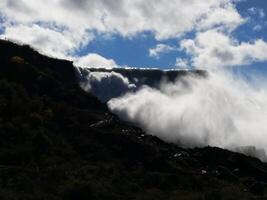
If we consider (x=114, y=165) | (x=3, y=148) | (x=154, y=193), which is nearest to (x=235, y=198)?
(x=154, y=193)

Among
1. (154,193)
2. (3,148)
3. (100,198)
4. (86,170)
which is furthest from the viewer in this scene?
(3,148)

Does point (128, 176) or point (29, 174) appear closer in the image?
point (29, 174)

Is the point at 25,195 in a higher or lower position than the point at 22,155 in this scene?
lower

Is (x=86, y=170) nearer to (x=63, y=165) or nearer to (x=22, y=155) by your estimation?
(x=63, y=165)

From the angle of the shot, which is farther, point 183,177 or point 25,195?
point 183,177

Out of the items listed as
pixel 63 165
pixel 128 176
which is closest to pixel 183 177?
pixel 128 176

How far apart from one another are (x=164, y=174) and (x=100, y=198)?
45042 millimetres

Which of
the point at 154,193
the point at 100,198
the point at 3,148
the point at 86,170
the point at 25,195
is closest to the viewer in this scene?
the point at 25,195

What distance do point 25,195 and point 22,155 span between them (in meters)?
50.1

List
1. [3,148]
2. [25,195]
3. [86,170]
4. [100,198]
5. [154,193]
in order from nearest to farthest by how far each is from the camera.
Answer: [25,195] → [100,198] → [154,193] → [86,170] → [3,148]

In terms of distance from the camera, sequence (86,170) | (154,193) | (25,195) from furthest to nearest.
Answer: (86,170) < (154,193) < (25,195)

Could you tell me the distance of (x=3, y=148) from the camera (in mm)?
195375

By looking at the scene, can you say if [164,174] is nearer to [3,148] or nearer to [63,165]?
[63,165]

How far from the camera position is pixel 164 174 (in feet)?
644
